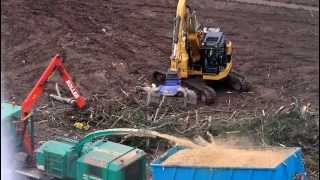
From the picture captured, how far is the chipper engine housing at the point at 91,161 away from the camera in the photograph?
9.87m

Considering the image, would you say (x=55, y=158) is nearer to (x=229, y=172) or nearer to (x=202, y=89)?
(x=229, y=172)

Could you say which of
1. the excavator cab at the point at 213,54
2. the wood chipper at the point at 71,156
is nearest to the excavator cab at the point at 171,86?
the excavator cab at the point at 213,54

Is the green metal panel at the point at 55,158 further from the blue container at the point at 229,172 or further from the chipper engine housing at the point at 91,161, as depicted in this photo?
the blue container at the point at 229,172

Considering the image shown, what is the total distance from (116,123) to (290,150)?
4.28m

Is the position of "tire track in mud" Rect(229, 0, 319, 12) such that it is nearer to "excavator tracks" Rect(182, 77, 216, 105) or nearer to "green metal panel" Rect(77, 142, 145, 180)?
"excavator tracks" Rect(182, 77, 216, 105)

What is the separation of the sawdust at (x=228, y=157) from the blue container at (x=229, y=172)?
88 mm

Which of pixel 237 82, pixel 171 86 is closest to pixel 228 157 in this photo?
pixel 171 86

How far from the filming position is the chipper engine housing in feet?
32.4

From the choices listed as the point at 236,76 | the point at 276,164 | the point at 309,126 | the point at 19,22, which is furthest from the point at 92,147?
the point at 19,22

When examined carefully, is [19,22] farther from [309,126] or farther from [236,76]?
[309,126]

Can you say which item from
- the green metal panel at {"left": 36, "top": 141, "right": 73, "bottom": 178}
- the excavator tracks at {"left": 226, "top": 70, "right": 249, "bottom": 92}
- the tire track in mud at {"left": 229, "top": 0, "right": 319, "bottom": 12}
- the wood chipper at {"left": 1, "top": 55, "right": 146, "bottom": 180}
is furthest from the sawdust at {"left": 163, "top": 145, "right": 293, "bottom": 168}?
the tire track in mud at {"left": 229, "top": 0, "right": 319, "bottom": 12}

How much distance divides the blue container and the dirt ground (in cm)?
533

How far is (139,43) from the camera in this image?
19938mm

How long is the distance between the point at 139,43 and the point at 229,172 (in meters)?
10.2
